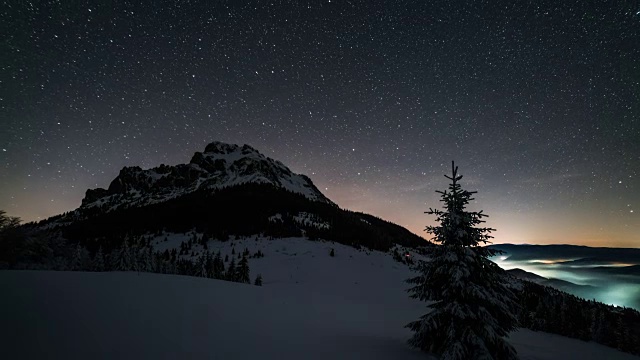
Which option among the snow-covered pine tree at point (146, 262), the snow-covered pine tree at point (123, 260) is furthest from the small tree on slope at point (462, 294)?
the snow-covered pine tree at point (123, 260)

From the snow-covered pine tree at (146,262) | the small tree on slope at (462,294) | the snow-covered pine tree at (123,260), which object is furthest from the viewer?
the snow-covered pine tree at (123,260)

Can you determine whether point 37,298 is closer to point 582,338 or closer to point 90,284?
point 90,284

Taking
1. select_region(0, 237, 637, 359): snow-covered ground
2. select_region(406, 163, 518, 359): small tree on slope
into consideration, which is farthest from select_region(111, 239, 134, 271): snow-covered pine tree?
select_region(406, 163, 518, 359): small tree on slope

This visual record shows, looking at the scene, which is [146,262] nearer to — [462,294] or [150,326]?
[150,326]

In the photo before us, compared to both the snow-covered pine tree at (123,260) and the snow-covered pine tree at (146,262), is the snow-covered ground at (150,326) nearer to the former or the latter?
the snow-covered pine tree at (146,262)

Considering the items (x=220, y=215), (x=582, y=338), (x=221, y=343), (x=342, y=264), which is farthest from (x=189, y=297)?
(x=220, y=215)

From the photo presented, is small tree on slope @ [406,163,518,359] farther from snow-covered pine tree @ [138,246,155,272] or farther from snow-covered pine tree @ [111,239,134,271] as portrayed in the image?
snow-covered pine tree @ [111,239,134,271]

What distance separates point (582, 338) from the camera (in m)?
36.2

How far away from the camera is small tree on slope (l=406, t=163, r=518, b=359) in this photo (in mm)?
8148

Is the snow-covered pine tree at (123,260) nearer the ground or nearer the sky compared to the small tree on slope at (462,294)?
nearer the ground

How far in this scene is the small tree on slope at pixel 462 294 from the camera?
815 centimetres

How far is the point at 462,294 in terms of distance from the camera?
27.9ft

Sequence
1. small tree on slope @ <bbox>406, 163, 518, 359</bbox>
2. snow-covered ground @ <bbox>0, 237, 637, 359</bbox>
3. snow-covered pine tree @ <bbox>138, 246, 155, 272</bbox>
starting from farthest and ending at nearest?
snow-covered pine tree @ <bbox>138, 246, 155, 272</bbox> < small tree on slope @ <bbox>406, 163, 518, 359</bbox> < snow-covered ground @ <bbox>0, 237, 637, 359</bbox>

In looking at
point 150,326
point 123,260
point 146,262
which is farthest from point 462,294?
point 123,260
